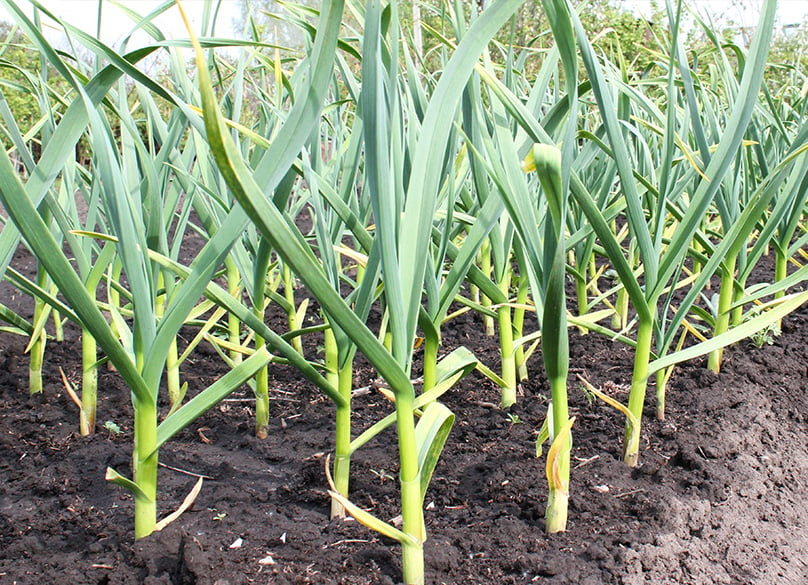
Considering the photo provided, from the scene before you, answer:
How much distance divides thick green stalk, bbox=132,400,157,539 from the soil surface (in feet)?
0.12

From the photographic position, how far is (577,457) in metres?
1.25

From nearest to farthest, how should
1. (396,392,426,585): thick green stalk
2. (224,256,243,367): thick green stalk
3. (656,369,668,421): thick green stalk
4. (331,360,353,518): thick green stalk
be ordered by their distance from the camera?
(396,392,426,585): thick green stalk → (331,360,353,518): thick green stalk → (656,369,668,421): thick green stalk → (224,256,243,367): thick green stalk

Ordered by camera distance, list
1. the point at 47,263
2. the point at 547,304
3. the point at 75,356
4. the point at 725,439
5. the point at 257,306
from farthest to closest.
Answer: the point at 75,356
the point at 725,439
the point at 257,306
the point at 547,304
the point at 47,263

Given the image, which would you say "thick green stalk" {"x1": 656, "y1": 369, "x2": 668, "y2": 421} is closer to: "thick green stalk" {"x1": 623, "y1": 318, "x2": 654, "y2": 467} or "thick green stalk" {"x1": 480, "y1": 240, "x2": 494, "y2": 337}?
"thick green stalk" {"x1": 623, "y1": 318, "x2": 654, "y2": 467}

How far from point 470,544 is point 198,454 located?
0.59 meters

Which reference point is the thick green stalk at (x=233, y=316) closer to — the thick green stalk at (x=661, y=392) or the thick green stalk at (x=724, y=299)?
the thick green stalk at (x=661, y=392)

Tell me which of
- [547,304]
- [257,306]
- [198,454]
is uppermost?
[547,304]

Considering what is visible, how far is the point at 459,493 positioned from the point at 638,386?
1.11 feet

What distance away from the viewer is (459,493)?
1.17 metres

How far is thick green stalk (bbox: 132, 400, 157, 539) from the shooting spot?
88 centimetres

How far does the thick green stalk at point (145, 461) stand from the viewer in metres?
0.88

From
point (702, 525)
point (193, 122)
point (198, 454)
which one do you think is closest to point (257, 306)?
point (198, 454)

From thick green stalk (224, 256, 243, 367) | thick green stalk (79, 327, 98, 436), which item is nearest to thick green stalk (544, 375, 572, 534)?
thick green stalk (224, 256, 243, 367)

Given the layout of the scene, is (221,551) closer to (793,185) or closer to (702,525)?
(702,525)
